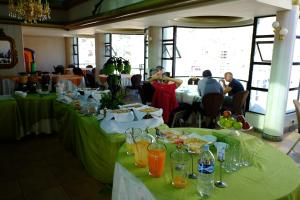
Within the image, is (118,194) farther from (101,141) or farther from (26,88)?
(26,88)

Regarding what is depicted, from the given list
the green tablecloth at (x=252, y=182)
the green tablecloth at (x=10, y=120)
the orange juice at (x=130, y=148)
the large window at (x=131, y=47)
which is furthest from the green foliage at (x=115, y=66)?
the large window at (x=131, y=47)

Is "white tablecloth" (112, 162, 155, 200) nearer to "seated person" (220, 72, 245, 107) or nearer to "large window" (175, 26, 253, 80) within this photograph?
"seated person" (220, 72, 245, 107)

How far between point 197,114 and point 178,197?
3.79 meters

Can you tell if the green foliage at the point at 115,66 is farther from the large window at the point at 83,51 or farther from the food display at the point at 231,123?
the large window at the point at 83,51

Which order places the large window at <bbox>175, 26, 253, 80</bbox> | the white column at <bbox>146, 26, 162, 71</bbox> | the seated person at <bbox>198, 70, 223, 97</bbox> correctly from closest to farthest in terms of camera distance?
the seated person at <bbox>198, 70, 223, 97</bbox>, the large window at <bbox>175, 26, 253, 80</bbox>, the white column at <bbox>146, 26, 162, 71</bbox>

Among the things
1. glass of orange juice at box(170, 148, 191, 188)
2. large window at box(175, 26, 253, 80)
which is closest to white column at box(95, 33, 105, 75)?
large window at box(175, 26, 253, 80)

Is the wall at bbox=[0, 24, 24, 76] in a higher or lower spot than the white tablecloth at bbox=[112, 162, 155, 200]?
higher

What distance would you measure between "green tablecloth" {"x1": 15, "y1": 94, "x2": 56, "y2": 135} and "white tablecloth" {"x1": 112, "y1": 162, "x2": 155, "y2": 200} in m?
2.82

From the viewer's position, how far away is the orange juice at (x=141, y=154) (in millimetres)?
1649

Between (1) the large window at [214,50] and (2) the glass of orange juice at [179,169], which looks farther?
(1) the large window at [214,50]

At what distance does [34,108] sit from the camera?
13.3 feet

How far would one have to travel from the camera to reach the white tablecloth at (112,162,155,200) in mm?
1422

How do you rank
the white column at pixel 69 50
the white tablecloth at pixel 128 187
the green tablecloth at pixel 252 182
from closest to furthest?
the green tablecloth at pixel 252 182 < the white tablecloth at pixel 128 187 < the white column at pixel 69 50

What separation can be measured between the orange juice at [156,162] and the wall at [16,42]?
6352 mm
